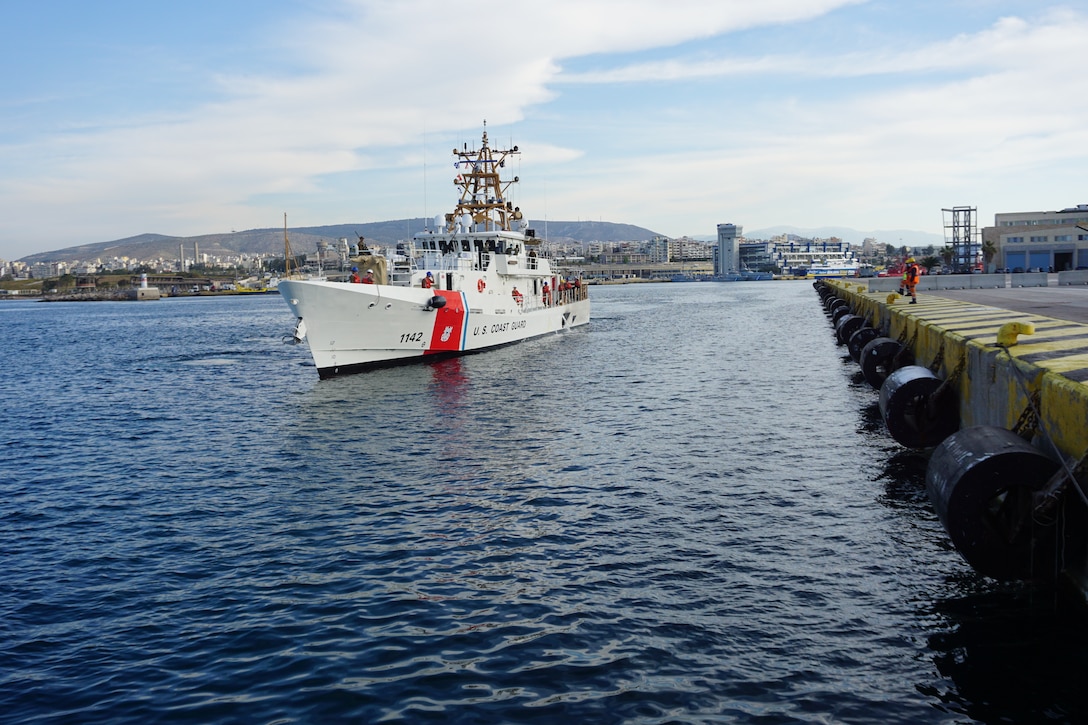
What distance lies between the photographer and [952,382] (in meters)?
14.2

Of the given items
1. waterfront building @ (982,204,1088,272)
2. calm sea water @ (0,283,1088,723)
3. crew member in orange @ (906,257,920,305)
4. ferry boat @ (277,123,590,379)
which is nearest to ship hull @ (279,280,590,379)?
ferry boat @ (277,123,590,379)

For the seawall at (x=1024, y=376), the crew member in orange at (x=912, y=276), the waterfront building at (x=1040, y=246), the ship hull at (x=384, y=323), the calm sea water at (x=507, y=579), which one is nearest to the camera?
the calm sea water at (x=507, y=579)

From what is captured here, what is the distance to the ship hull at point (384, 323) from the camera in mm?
29094

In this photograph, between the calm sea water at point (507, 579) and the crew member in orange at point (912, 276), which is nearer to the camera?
the calm sea water at point (507, 579)

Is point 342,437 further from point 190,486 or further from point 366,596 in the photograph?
point 366,596

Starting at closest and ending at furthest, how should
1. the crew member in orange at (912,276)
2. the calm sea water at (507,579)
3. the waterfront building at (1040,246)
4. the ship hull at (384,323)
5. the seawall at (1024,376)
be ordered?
the calm sea water at (507,579)
the seawall at (1024,376)
the crew member in orange at (912,276)
the ship hull at (384,323)
the waterfront building at (1040,246)

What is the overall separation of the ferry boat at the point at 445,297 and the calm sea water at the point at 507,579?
812cm

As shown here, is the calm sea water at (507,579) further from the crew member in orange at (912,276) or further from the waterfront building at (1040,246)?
the waterfront building at (1040,246)

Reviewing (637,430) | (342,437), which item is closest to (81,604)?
(342,437)

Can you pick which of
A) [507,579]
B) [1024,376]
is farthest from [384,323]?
[1024,376]

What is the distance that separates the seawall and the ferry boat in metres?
19.6

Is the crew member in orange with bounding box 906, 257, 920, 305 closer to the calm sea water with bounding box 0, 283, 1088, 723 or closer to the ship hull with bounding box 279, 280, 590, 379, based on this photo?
the calm sea water with bounding box 0, 283, 1088, 723

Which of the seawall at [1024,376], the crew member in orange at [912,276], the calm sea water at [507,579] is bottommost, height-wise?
the calm sea water at [507,579]

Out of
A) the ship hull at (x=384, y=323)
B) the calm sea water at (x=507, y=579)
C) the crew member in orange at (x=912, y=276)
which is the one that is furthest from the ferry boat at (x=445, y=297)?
the crew member in orange at (x=912, y=276)
